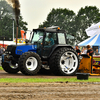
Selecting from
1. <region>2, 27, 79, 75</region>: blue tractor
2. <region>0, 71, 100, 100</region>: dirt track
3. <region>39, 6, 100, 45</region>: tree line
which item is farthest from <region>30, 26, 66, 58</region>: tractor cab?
<region>39, 6, 100, 45</region>: tree line

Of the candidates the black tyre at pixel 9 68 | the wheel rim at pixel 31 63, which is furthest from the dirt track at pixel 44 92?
the black tyre at pixel 9 68

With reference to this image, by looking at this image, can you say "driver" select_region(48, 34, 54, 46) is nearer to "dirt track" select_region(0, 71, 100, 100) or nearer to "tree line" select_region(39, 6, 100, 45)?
A: "dirt track" select_region(0, 71, 100, 100)

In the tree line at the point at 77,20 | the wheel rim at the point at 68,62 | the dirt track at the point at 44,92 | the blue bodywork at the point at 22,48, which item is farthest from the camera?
the tree line at the point at 77,20

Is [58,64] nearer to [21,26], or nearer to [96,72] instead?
[96,72]

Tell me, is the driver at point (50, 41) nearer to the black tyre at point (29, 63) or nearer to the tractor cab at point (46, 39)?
the tractor cab at point (46, 39)

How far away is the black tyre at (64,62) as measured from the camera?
39.8 ft

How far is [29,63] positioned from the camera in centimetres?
1195

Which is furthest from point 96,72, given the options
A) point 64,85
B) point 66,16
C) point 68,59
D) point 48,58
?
point 66,16

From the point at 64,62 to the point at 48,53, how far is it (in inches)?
34.5

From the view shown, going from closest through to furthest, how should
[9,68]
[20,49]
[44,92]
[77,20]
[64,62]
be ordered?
[44,92]
[20,49]
[64,62]
[9,68]
[77,20]

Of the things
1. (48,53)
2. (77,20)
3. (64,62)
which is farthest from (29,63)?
(77,20)

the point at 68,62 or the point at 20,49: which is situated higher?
the point at 20,49

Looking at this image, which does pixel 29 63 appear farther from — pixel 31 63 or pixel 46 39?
pixel 46 39

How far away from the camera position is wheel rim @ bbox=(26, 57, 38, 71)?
39.0 feet
